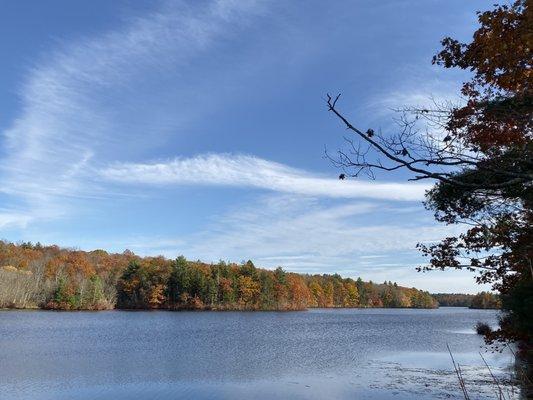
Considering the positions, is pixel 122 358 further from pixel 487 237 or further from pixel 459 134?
pixel 459 134

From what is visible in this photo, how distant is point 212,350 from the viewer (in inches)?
1172

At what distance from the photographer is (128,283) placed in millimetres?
99000

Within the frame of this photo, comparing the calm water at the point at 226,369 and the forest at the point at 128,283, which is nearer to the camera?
the calm water at the point at 226,369

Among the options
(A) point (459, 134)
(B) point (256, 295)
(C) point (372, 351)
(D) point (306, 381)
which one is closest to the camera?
(A) point (459, 134)

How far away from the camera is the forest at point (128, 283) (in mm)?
86188

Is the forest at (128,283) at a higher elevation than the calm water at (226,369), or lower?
higher

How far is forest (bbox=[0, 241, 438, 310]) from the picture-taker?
283ft

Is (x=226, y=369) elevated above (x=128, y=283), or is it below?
below

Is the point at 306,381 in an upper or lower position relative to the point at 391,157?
lower

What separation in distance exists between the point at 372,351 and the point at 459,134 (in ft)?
90.9

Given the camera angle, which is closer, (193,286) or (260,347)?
(260,347)

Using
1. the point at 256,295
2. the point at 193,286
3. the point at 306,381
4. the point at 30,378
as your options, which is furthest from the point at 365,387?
the point at 256,295

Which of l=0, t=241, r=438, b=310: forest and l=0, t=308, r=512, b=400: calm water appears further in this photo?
l=0, t=241, r=438, b=310: forest

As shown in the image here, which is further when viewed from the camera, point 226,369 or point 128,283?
point 128,283
